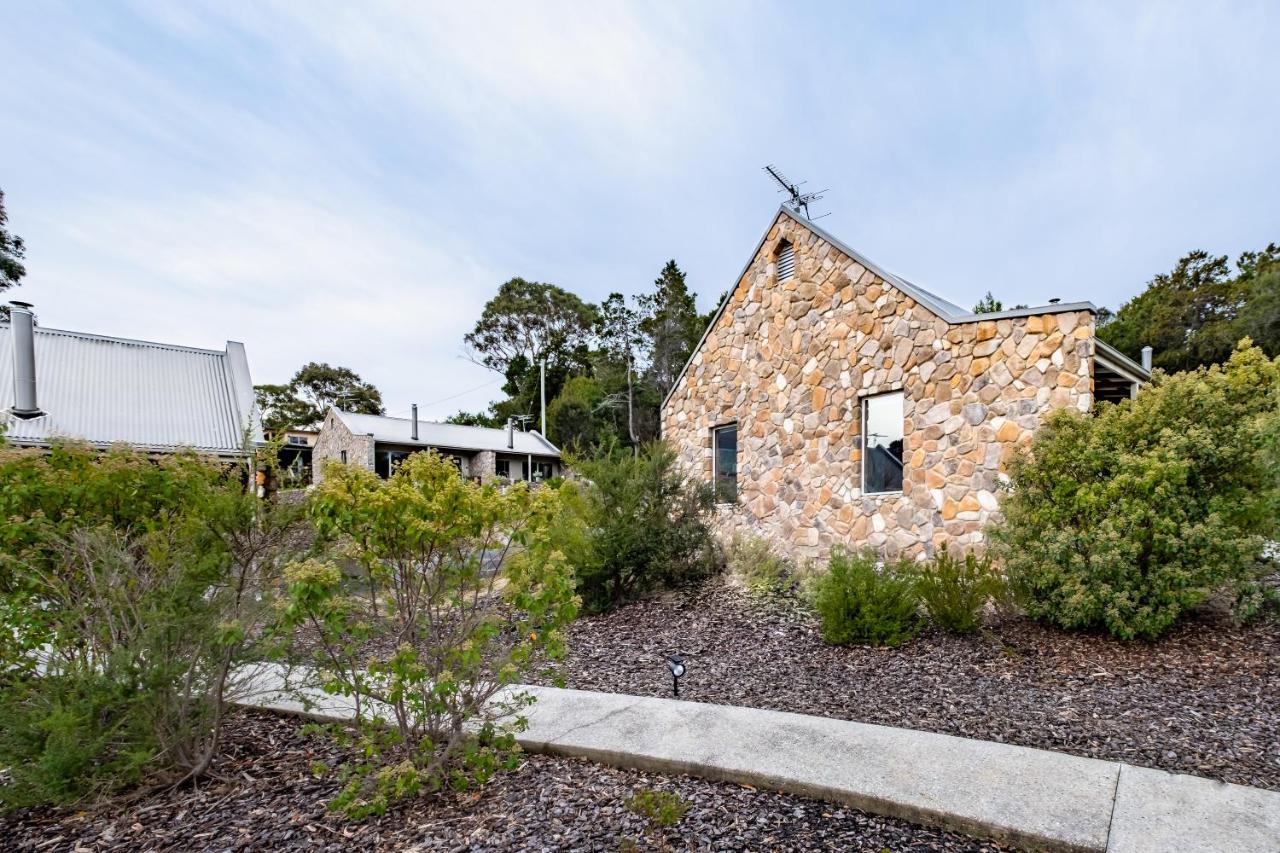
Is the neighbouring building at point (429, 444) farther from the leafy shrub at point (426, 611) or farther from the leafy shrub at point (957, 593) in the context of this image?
the leafy shrub at point (426, 611)

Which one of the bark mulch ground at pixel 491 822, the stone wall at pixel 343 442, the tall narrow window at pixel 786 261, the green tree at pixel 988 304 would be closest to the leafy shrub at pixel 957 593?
the bark mulch ground at pixel 491 822

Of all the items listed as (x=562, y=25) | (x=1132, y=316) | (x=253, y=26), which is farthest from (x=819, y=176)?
(x=1132, y=316)

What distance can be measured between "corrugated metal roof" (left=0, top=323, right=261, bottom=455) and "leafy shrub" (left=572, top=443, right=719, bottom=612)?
8134mm

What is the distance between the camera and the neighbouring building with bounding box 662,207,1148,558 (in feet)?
19.7

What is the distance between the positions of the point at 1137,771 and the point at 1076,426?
3016mm

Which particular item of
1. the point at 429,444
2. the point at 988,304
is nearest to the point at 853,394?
the point at 429,444

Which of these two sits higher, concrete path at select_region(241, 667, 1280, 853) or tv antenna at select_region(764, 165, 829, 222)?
tv antenna at select_region(764, 165, 829, 222)

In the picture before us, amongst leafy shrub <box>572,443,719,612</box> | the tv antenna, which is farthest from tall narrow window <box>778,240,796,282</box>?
leafy shrub <box>572,443,719,612</box>

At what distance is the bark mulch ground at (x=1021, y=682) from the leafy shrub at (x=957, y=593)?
12 centimetres

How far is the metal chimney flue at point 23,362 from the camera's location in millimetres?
10273

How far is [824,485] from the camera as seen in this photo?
25.7 feet

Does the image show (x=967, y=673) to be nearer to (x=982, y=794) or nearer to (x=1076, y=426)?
(x=982, y=794)

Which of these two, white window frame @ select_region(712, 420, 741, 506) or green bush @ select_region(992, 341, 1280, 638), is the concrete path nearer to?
green bush @ select_region(992, 341, 1280, 638)

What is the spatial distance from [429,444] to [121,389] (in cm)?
1444
